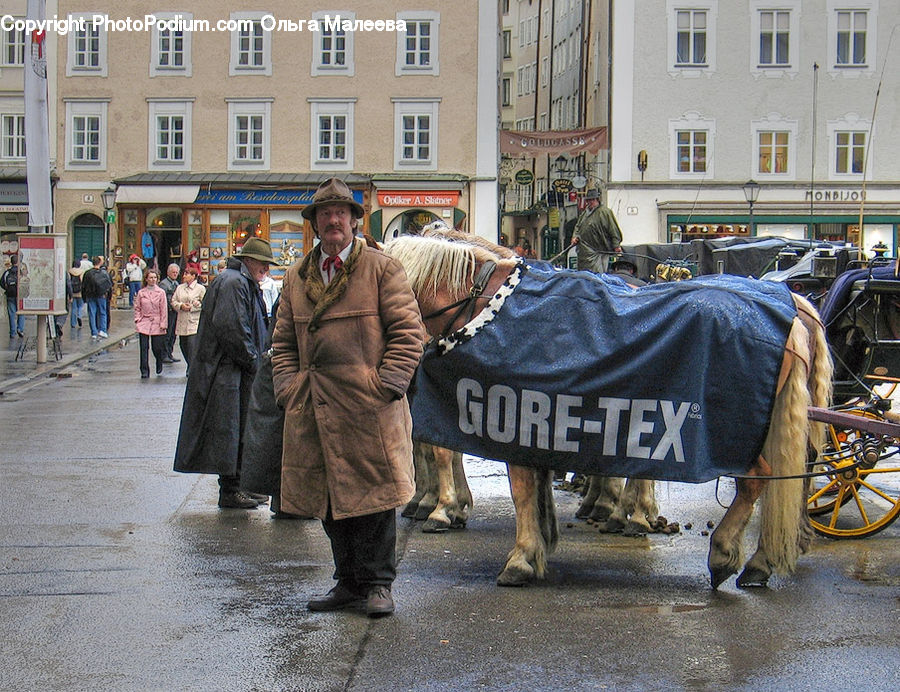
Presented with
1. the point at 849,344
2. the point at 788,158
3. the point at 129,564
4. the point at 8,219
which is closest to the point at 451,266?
the point at 129,564

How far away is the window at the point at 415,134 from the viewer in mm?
43969

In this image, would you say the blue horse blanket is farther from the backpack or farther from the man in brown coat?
the backpack

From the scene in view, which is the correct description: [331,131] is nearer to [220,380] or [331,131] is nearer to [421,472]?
[220,380]

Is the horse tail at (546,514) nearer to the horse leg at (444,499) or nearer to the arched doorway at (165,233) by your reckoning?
the horse leg at (444,499)

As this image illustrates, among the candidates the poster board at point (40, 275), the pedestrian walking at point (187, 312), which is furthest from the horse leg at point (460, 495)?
the poster board at point (40, 275)

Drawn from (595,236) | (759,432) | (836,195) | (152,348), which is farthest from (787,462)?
(836,195)

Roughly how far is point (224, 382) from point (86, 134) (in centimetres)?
3830

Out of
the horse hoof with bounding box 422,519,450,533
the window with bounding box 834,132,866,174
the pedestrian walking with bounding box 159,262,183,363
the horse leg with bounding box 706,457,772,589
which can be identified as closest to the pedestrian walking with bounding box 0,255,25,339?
the pedestrian walking with bounding box 159,262,183,363

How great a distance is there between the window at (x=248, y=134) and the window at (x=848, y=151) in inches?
762

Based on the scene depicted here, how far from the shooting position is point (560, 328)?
6281mm

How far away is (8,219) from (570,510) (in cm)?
3990

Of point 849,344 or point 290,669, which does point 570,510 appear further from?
point 290,669

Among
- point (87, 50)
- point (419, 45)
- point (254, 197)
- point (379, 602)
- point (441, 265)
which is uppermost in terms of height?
point (419, 45)

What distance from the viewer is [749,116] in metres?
41.9
